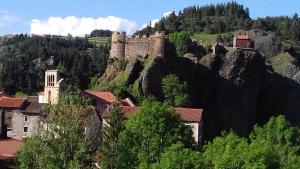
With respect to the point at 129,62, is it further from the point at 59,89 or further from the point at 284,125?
the point at 284,125

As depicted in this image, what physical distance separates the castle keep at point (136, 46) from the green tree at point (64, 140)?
4441 cm

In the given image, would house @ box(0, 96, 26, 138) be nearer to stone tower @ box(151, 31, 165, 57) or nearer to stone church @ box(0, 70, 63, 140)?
stone church @ box(0, 70, 63, 140)

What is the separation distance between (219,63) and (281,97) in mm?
19177

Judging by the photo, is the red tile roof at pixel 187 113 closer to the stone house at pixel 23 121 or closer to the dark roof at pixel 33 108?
the dark roof at pixel 33 108

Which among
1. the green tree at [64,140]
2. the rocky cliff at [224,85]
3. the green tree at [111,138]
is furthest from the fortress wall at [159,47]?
the green tree at [64,140]

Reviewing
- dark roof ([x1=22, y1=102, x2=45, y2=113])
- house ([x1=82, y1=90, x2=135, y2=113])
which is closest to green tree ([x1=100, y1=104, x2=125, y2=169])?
dark roof ([x1=22, y1=102, x2=45, y2=113])

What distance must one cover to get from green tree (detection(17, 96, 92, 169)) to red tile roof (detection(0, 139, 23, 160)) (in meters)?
15.6

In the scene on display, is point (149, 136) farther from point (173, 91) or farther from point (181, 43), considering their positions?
point (181, 43)

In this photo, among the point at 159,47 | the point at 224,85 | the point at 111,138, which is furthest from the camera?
the point at 224,85

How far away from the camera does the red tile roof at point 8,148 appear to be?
2946 inches

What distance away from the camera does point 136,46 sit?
106750mm

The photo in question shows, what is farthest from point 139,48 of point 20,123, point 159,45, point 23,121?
point 20,123

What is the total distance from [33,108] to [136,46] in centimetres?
2539

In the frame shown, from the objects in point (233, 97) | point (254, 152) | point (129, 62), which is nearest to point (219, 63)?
point (233, 97)
